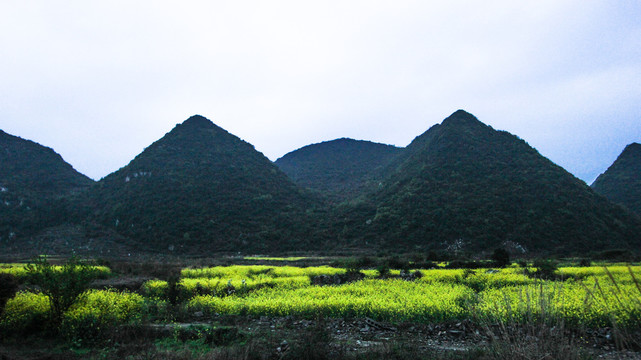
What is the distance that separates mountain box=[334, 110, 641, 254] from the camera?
4488 cm

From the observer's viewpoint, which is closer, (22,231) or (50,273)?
(50,273)

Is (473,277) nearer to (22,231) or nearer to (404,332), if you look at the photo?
(404,332)

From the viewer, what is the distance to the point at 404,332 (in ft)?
29.3

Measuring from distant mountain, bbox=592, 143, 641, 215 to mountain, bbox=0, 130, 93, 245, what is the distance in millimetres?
115269

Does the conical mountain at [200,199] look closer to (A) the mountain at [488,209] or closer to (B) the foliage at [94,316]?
(A) the mountain at [488,209]

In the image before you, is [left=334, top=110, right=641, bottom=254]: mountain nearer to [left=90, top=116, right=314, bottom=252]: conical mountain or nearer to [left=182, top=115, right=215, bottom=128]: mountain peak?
[left=90, top=116, right=314, bottom=252]: conical mountain

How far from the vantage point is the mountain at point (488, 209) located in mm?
44875

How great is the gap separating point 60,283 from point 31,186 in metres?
79.4

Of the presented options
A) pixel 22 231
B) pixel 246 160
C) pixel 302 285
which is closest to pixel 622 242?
pixel 302 285

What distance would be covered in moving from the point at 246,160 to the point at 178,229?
31.1 meters

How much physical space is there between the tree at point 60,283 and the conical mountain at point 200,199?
43637mm

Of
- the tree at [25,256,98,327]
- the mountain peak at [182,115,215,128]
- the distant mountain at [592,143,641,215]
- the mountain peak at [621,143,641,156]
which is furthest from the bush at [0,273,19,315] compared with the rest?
the mountain peak at [621,143,641,156]

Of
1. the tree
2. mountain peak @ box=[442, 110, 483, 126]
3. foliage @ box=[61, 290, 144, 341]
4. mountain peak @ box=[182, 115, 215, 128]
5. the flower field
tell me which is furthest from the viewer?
mountain peak @ box=[182, 115, 215, 128]

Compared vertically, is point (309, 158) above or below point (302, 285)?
above
